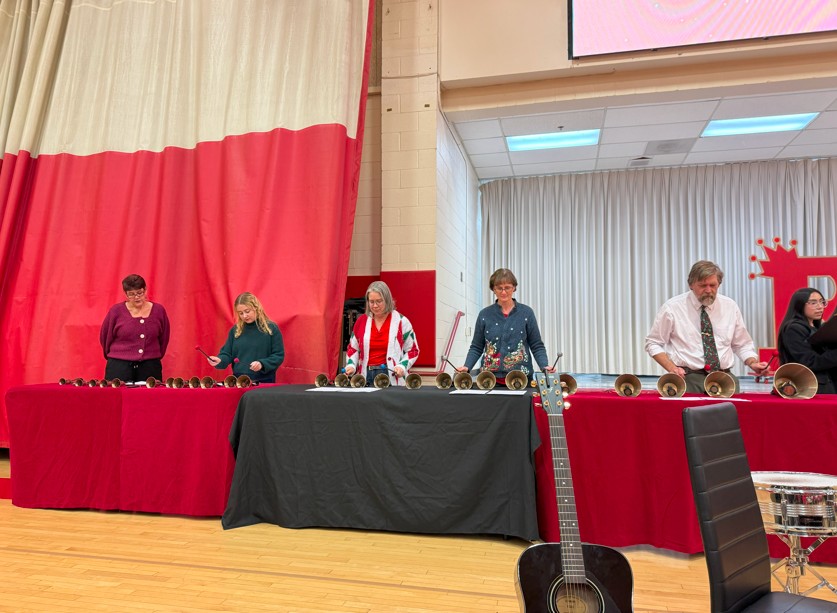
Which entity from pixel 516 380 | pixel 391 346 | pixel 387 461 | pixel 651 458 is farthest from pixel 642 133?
pixel 387 461

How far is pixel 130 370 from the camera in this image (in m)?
4.01

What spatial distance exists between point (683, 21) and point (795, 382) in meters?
3.33

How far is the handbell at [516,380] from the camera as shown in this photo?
9.78ft

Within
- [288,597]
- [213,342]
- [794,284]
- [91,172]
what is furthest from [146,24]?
[794,284]

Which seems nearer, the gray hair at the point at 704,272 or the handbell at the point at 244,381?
the gray hair at the point at 704,272

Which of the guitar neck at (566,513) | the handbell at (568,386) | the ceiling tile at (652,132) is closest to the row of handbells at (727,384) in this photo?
the handbell at (568,386)

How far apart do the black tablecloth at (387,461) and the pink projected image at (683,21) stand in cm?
352

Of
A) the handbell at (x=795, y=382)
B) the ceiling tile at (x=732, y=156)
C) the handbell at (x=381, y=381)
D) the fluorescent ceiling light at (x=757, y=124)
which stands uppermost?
the ceiling tile at (x=732, y=156)

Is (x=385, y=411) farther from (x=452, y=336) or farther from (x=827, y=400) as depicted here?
(x=452, y=336)

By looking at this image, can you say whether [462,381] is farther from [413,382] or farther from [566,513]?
[566,513]

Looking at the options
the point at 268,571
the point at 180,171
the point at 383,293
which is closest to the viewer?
the point at 268,571

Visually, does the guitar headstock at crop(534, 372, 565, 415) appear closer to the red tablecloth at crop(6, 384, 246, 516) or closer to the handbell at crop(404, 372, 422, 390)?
the handbell at crop(404, 372, 422, 390)

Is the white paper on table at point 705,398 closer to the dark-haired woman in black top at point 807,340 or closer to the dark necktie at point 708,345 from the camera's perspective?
the dark necktie at point 708,345

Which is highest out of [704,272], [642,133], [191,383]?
[642,133]
